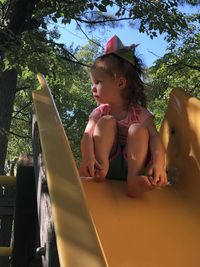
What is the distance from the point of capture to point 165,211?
85.5 inches

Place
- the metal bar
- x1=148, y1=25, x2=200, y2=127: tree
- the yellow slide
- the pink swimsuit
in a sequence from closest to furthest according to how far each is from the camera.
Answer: the yellow slide → the pink swimsuit → the metal bar → x1=148, y1=25, x2=200, y2=127: tree

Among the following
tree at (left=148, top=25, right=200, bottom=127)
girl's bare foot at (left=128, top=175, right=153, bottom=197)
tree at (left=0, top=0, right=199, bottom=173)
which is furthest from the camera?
tree at (left=148, top=25, right=200, bottom=127)

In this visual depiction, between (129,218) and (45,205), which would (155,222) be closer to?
(129,218)

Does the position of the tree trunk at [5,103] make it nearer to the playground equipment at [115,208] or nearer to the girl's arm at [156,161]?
the playground equipment at [115,208]

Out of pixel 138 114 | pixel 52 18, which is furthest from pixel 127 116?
pixel 52 18

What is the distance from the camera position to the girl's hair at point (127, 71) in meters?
2.62

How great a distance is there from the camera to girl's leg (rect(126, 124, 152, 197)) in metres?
2.20

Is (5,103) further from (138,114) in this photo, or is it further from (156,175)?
(156,175)

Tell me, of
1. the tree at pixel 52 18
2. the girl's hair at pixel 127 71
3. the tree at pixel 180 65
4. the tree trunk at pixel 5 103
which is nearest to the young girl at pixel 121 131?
the girl's hair at pixel 127 71

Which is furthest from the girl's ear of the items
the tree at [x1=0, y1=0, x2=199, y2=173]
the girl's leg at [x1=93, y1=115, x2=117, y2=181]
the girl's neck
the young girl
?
the tree at [x1=0, y1=0, x2=199, y2=173]

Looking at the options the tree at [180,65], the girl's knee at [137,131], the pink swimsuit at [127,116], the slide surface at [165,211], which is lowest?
the slide surface at [165,211]

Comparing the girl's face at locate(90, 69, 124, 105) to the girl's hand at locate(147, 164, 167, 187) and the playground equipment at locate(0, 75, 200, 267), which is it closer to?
the playground equipment at locate(0, 75, 200, 267)

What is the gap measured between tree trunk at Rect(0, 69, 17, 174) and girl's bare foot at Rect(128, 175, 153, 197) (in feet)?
18.2

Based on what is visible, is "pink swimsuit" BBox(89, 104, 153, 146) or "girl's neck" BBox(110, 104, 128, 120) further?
"girl's neck" BBox(110, 104, 128, 120)
